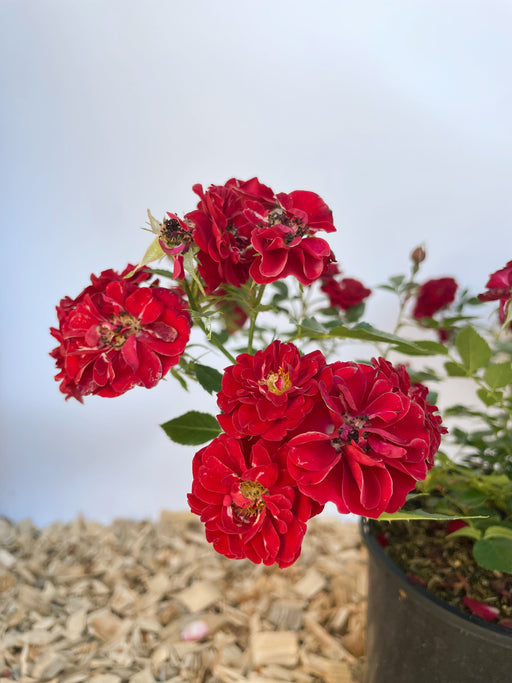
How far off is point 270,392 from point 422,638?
0.46 m

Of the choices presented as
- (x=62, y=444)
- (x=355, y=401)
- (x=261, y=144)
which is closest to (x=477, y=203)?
(x=261, y=144)

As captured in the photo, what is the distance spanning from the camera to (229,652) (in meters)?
0.91

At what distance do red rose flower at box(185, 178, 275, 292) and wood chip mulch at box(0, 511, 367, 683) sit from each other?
26.8 inches

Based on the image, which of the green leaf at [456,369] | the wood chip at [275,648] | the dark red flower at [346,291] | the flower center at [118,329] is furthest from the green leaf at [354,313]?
the wood chip at [275,648]

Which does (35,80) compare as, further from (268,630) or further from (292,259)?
(268,630)

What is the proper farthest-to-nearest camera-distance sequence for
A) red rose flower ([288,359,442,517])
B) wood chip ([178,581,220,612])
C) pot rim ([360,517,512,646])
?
wood chip ([178,581,220,612]) → pot rim ([360,517,512,646]) → red rose flower ([288,359,442,517])

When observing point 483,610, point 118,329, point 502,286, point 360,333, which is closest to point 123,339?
point 118,329

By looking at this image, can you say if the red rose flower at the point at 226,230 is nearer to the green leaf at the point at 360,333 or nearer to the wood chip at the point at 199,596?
the green leaf at the point at 360,333

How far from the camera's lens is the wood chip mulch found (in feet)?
2.89

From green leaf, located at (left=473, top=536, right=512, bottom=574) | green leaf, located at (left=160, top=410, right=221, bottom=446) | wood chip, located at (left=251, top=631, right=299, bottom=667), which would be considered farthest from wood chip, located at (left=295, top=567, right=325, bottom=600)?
green leaf, located at (left=160, top=410, right=221, bottom=446)

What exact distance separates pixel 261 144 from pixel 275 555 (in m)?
0.92

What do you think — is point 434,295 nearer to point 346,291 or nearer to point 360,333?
point 346,291

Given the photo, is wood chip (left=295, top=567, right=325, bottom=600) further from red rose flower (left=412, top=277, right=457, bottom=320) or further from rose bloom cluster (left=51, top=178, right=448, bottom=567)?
rose bloom cluster (left=51, top=178, right=448, bottom=567)

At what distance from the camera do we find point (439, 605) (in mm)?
637
